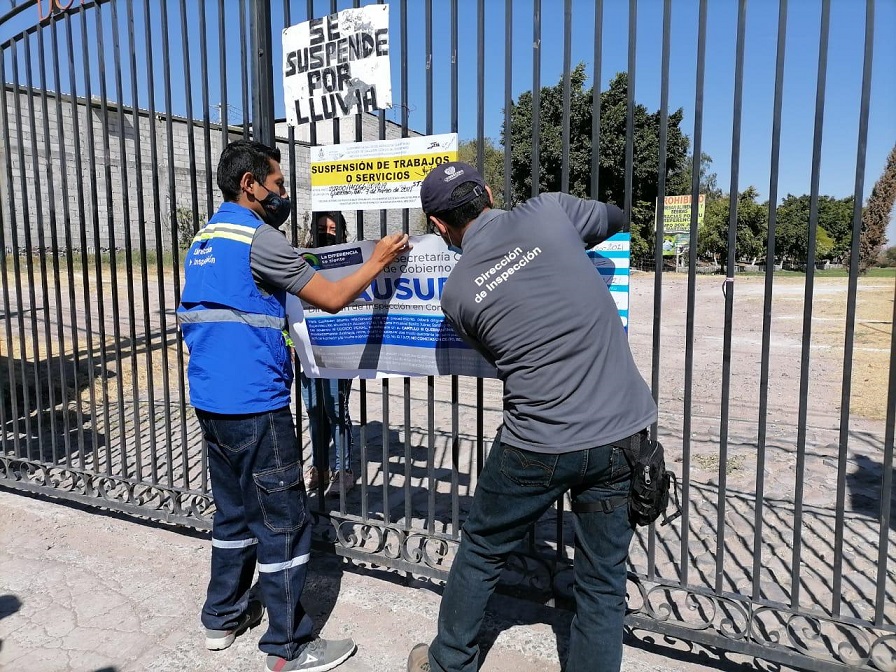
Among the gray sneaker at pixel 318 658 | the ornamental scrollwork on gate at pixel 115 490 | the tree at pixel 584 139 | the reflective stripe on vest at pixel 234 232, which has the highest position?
the tree at pixel 584 139

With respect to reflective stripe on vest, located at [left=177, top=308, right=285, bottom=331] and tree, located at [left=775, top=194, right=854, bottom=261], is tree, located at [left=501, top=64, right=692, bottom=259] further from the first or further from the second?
tree, located at [left=775, top=194, right=854, bottom=261]

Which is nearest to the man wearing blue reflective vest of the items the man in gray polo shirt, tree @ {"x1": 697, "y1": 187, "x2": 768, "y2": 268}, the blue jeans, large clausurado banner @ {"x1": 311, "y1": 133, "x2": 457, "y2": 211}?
large clausurado banner @ {"x1": 311, "y1": 133, "x2": 457, "y2": 211}

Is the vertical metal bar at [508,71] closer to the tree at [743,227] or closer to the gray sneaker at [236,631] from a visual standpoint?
the gray sneaker at [236,631]

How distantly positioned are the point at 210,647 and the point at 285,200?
2126 millimetres

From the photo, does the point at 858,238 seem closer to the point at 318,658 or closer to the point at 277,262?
the point at 277,262

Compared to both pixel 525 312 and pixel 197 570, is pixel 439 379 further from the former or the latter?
pixel 525 312

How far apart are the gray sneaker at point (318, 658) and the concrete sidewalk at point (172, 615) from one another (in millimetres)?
73

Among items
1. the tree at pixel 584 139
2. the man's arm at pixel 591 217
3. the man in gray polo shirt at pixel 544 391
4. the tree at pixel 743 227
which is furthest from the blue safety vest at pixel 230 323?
the tree at pixel 743 227

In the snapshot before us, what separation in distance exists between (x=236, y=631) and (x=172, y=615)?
44 centimetres

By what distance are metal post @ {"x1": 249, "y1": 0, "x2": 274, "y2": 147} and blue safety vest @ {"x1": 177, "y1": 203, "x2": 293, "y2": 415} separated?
3.29ft

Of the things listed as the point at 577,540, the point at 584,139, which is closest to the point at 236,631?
the point at 577,540

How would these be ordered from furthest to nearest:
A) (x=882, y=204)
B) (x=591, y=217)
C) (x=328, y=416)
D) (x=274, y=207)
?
(x=882, y=204)
(x=328, y=416)
(x=274, y=207)
(x=591, y=217)

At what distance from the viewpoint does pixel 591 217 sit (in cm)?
258

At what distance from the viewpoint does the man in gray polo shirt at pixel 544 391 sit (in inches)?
93.0
